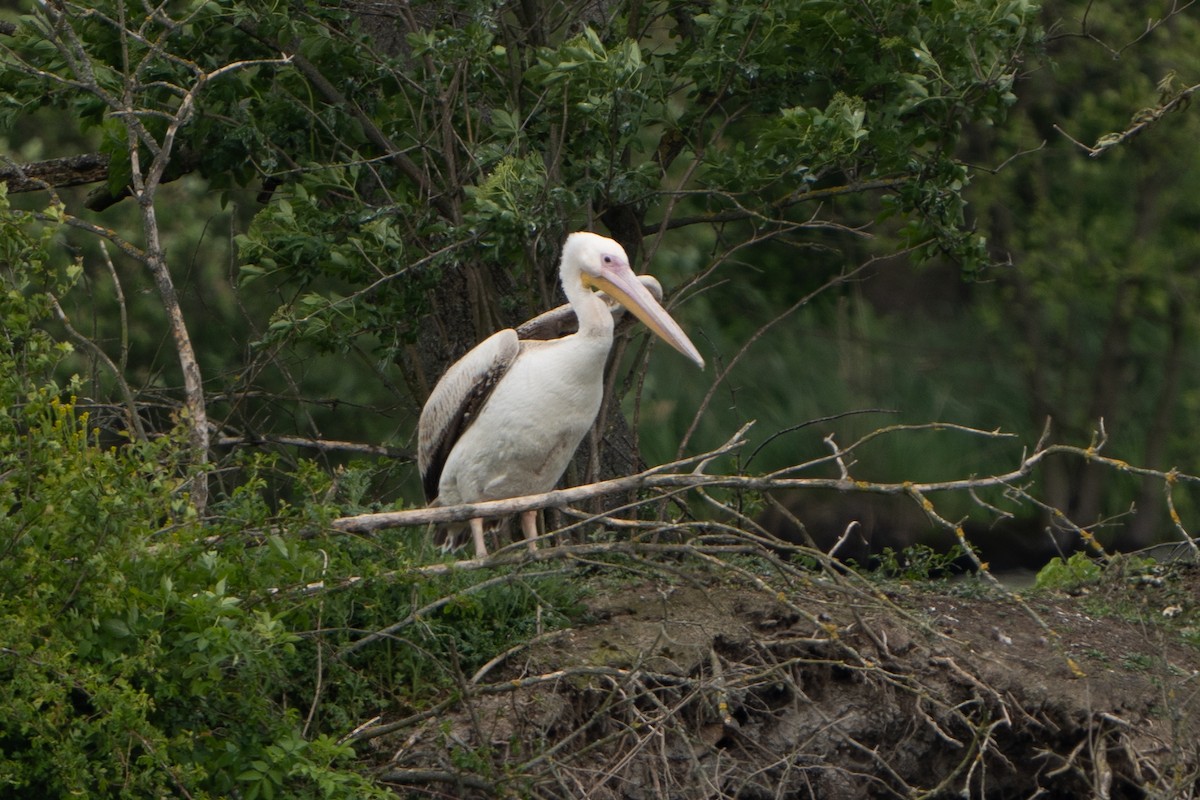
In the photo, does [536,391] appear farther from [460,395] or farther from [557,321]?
[557,321]

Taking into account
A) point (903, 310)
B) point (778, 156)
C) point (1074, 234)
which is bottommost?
point (903, 310)

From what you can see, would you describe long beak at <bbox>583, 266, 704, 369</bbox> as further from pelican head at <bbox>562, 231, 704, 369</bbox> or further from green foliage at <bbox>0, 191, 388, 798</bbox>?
green foliage at <bbox>0, 191, 388, 798</bbox>

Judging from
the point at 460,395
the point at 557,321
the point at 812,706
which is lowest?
the point at 812,706

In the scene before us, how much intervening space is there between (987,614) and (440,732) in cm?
217

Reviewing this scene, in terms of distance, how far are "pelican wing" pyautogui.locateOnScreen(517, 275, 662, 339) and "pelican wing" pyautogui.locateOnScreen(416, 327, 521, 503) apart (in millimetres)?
147

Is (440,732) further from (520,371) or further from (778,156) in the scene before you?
(778,156)

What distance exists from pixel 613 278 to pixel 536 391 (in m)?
0.47

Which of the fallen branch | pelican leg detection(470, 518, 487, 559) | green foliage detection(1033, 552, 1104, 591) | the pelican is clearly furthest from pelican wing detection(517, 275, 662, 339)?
green foliage detection(1033, 552, 1104, 591)

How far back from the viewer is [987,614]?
572cm

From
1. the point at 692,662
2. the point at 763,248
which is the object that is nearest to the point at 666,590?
the point at 692,662

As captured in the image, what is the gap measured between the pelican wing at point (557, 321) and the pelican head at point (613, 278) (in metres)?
0.17

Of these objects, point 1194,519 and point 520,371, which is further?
point 1194,519

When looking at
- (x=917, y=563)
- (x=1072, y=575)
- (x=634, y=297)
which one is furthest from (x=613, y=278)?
(x=1072, y=575)

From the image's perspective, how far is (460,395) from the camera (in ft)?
19.2
